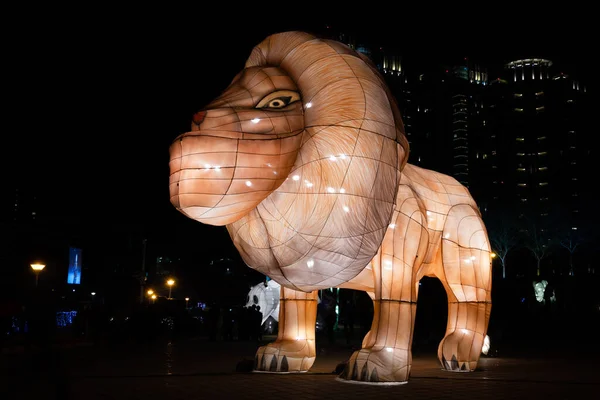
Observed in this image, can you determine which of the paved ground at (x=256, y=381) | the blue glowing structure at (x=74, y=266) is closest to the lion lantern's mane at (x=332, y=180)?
the paved ground at (x=256, y=381)

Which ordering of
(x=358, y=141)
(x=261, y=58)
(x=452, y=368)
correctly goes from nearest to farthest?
1. (x=358, y=141)
2. (x=261, y=58)
3. (x=452, y=368)

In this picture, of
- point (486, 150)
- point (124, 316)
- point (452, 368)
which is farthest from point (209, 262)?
point (486, 150)

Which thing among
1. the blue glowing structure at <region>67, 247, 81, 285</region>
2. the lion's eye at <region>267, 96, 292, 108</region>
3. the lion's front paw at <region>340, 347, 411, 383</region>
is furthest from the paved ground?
the blue glowing structure at <region>67, 247, 81, 285</region>

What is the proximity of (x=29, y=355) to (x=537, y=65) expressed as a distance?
104 m

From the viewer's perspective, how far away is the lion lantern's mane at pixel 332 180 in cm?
639

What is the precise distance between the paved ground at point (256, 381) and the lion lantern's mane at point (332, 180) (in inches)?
57.9

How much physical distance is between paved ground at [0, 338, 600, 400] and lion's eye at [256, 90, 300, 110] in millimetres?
3122

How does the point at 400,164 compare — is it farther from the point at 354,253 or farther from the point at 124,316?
the point at 124,316

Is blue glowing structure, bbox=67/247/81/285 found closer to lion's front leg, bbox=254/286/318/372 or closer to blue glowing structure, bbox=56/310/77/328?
blue glowing structure, bbox=56/310/77/328

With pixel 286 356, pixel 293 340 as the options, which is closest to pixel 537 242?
pixel 293 340

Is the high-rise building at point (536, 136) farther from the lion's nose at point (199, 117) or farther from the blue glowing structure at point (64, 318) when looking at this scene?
the lion's nose at point (199, 117)

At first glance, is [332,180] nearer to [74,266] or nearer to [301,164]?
[301,164]

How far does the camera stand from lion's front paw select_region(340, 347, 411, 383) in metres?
7.54

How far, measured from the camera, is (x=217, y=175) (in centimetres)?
598
